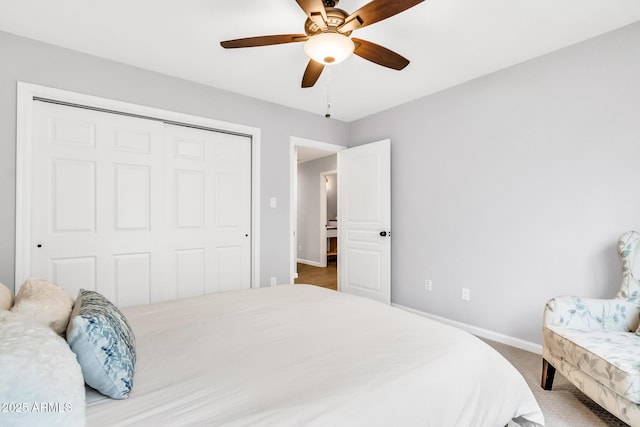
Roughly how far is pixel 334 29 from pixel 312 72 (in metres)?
0.49

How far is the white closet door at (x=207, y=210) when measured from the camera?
10.0 feet

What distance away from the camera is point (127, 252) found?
2.77 m

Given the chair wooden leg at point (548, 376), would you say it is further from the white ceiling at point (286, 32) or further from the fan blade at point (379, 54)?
the white ceiling at point (286, 32)

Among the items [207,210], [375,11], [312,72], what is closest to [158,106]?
[207,210]

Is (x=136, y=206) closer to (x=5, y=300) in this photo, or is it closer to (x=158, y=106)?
(x=158, y=106)

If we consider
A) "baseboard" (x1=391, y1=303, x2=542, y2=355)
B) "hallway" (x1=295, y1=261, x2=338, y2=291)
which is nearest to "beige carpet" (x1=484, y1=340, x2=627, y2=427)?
"baseboard" (x1=391, y1=303, x2=542, y2=355)

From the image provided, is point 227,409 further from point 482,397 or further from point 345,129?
point 345,129

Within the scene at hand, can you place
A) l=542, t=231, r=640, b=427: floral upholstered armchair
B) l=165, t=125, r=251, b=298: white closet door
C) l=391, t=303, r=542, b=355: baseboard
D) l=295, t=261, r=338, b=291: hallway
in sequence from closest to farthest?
1. l=542, t=231, r=640, b=427: floral upholstered armchair
2. l=391, t=303, r=542, b=355: baseboard
3. l=165, t=125, r=251, b=298: white closet door
4. l=295, t=261, r=338, b=291: hallway

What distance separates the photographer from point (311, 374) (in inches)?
40.4

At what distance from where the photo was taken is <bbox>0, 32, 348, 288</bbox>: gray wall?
2.26 metres

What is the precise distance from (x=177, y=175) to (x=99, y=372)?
2453 mm

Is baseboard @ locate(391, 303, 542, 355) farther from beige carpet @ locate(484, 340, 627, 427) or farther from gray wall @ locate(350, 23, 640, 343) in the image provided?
beige carpet @ locate(484, 340, 627, 427)

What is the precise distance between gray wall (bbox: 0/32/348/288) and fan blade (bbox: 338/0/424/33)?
6.33ft

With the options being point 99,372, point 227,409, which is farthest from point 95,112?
point 227,409
